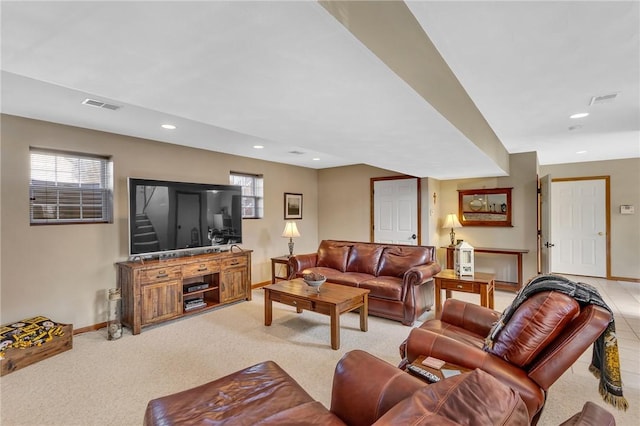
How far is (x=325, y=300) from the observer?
316 cm

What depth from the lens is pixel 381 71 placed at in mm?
1491

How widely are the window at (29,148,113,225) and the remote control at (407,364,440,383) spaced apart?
148 inches

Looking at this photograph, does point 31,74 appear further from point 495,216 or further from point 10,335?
point 495,216

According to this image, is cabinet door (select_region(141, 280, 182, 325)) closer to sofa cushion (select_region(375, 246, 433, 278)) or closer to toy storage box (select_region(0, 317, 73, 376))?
toy storage box (select_region(0, 317, 73, 376))

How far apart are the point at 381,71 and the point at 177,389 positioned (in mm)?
2652

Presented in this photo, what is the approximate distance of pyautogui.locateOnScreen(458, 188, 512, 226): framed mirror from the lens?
17.8 feet

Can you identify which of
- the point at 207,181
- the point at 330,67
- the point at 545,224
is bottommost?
the point at 545,224

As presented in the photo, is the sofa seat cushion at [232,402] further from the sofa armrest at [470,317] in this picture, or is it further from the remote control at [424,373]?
the sofa armrest at [470,317]

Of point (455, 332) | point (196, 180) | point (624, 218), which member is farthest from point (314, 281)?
point (624, 218)

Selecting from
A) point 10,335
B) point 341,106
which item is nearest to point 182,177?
point 10,335

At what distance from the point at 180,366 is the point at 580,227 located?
24.4ft

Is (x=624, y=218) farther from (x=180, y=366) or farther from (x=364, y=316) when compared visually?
(x=180, y=366)

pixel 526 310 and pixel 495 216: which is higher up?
pixel 495 216

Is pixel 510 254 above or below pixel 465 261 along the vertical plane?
below
